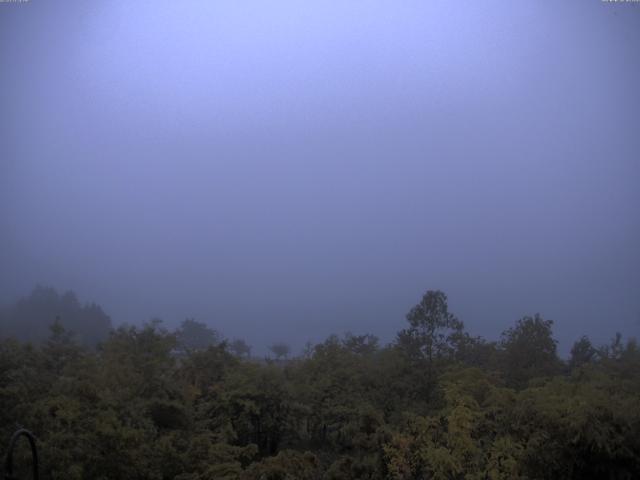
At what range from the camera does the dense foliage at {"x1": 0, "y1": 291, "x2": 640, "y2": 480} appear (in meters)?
9.95

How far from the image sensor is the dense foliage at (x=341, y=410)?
32.7ft

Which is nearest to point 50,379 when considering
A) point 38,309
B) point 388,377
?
point 388,377

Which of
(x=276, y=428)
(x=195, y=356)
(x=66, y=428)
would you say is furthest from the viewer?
(x=195, y=356)

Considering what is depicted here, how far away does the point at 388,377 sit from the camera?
885 inches

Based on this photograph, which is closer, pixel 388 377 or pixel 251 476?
pixel 251 476

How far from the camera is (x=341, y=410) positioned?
20.5 meters

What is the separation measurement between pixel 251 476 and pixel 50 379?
32.3 feet

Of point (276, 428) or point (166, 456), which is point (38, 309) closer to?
point (276, 428)

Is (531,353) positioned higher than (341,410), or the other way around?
(531,353)

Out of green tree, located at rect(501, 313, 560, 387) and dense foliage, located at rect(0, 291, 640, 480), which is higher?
green tree, located at rect(501, 313, 560, 387)

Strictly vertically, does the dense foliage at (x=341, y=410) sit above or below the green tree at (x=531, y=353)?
below

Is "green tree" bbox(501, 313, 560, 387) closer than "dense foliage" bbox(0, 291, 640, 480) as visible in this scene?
No

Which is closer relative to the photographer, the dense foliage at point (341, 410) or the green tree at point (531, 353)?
the dense foliage at point (341, 410)

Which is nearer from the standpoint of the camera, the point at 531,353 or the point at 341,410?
the point at 341,410
